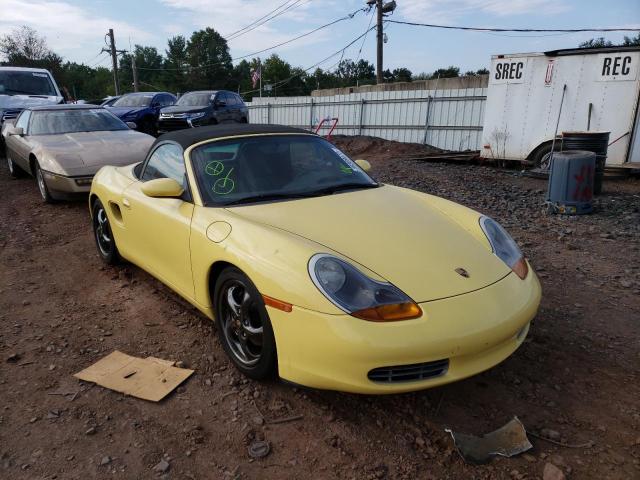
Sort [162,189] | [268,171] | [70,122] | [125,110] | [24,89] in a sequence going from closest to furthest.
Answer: [162,189], [268,171], [70,122], [24,89], [125,110]

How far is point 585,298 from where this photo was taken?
371 centimetres

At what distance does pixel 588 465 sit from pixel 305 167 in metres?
2.39

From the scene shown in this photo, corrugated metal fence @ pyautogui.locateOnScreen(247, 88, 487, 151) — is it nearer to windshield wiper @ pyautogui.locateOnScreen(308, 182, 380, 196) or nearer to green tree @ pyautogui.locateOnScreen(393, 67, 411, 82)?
windshield wiper @ pyautogui.locateOnScreen(308, 182, 380, 196)

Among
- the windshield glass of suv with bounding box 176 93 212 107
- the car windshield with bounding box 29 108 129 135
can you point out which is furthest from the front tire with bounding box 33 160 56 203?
the windshield glass of suv with bounding box 176 93 212 107

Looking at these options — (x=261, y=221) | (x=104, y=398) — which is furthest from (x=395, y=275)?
(x=104, y=398)

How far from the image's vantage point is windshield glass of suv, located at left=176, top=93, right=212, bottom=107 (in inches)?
563

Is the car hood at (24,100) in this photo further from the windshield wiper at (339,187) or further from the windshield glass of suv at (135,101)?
the windshield wiper at (339,187)

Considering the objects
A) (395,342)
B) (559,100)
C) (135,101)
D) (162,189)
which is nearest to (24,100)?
(135,101)

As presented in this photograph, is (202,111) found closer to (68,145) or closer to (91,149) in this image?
(68,145)

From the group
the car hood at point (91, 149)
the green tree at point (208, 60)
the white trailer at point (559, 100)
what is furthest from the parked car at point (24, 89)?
the green tree at point (208, 60)

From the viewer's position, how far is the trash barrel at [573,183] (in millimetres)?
6074

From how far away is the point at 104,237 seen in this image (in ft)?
14.6

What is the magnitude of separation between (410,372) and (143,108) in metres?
14.7

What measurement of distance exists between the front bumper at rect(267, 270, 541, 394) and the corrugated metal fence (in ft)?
40.7
